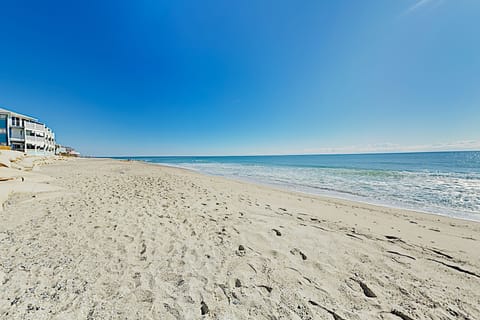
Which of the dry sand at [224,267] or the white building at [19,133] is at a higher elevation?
the white building at [19,133]

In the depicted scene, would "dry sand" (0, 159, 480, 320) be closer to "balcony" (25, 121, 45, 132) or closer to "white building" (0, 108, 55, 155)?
"white building" (0, 108, 55, 155)

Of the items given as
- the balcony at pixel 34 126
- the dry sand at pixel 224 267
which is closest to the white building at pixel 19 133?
the balcony at pixel 34 126

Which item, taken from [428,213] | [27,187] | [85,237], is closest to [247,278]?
[85,237]

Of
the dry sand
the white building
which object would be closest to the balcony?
the white building

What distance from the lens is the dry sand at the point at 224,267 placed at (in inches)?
84.3

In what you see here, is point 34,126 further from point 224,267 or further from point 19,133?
point 224,267

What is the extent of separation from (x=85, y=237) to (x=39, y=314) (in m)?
2.06

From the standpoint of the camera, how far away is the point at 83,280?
249 cm

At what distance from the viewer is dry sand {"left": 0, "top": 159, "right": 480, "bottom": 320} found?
2141 mm

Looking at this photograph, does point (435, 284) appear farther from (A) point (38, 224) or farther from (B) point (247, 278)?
(A) point (38, 224)

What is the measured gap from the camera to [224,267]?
292cm

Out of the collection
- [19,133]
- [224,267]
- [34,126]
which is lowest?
[224,267]

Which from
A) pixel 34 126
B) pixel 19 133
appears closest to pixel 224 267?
pixel 19 133

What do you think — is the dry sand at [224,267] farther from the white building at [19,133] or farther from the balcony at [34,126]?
the balcony at [34,126]
